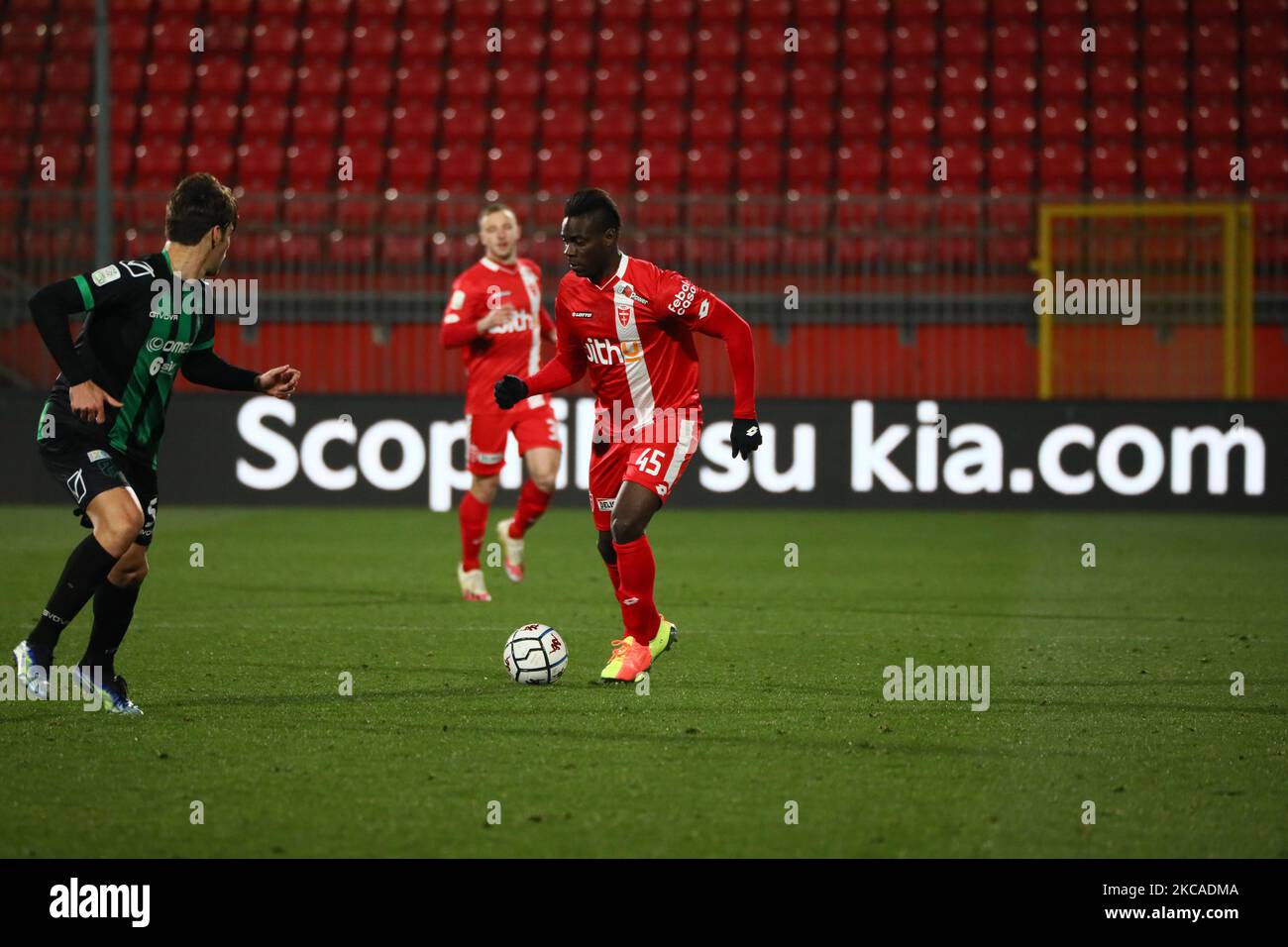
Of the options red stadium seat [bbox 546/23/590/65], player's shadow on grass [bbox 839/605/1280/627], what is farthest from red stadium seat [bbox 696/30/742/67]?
player's shadow on grass [bbox 839/605/1280/627]

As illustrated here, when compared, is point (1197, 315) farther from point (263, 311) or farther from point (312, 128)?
point (312, 128)

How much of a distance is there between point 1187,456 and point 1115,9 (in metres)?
6.86

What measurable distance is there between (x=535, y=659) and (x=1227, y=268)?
1039 centimetres

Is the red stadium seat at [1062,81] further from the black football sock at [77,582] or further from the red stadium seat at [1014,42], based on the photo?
the black football sock at [77,582]

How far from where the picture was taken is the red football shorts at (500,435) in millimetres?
9344

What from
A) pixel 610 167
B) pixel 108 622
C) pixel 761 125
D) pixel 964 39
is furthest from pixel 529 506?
pixel 964 39

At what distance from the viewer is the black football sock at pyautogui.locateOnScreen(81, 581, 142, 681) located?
19.0ft

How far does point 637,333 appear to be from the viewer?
21.2 feet

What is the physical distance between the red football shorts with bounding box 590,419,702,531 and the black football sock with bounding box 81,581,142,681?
5.97 ft

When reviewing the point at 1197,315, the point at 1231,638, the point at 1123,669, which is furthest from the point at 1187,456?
the point at 1123,669

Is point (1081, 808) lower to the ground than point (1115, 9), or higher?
lower
